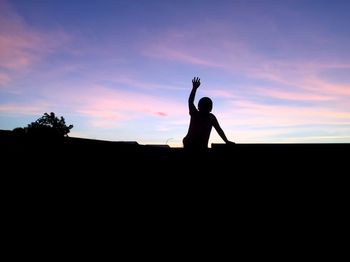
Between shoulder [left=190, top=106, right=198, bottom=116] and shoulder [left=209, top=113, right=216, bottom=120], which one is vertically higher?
shoulder [left=190, top=106, right=198, bottom=116]

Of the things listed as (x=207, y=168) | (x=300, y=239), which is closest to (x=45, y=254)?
(x=207, y=168)

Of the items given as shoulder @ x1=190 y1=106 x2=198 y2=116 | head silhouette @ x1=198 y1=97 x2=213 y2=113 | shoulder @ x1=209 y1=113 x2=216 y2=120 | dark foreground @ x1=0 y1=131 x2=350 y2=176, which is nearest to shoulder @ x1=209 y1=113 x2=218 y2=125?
shoulder @ x1=209 y1=113 x2=216 y2=120

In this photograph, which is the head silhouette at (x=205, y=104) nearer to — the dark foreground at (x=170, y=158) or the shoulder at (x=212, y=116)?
the shoulder at (x=212, y=116)

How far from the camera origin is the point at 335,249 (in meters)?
3.68

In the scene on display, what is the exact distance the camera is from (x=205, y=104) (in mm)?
5539

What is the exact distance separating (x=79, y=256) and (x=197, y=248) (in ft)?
4.90

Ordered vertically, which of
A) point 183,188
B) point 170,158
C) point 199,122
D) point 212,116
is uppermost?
point 212,116

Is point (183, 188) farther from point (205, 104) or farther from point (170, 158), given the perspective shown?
point (205, 104)

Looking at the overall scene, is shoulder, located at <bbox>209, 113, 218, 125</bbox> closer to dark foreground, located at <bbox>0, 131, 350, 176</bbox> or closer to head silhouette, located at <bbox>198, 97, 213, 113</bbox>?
head silhouette, located at <bbox>198, 97, 213, 113</bbox>

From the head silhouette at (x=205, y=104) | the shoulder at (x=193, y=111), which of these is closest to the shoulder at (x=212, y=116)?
the head silhouette at (x=205, y=104)

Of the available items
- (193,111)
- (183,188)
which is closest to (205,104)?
(193,111)

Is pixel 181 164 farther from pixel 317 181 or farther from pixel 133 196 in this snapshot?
pixel 317 181

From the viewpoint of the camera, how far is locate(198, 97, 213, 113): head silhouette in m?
5.54

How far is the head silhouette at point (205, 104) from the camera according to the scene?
5.54 meters
